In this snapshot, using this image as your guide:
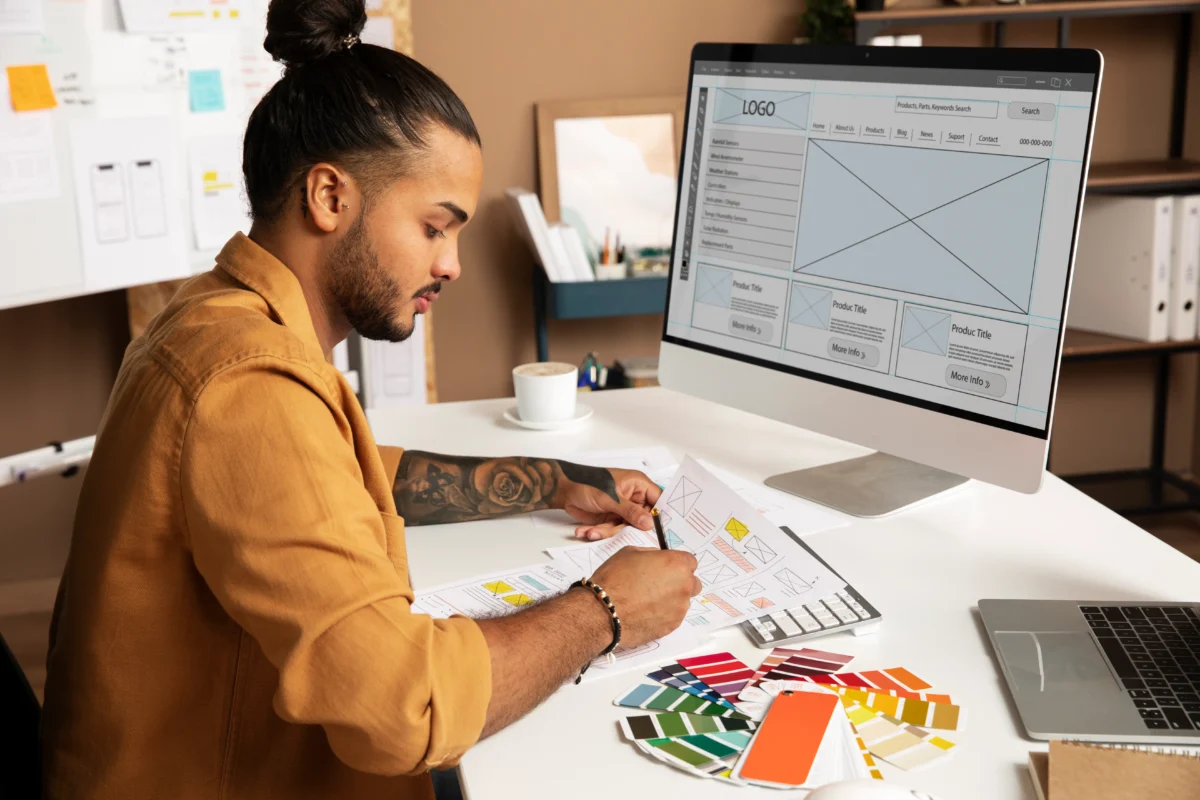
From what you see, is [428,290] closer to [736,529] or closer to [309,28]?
[309,28]

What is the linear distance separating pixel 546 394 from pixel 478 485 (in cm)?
31

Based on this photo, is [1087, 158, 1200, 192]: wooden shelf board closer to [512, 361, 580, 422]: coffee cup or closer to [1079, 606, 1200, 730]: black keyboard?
[512, 361, 580, 422]: coffee cup

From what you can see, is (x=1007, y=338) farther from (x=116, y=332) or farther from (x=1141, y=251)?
(x=116, y=332)

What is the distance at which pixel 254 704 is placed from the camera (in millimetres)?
920

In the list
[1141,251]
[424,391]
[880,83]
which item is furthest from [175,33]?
[1141,251]

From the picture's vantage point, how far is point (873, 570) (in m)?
1.16

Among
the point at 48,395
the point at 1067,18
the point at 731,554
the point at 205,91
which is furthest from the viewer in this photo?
the point at 1067,18

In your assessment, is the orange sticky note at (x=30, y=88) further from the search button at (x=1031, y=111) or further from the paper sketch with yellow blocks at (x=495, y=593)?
the search button at (x=1031, y=111)

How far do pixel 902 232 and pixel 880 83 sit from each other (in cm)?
18

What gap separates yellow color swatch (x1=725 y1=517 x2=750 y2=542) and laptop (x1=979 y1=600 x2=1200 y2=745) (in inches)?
9.3

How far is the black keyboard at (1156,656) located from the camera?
2.82 feet

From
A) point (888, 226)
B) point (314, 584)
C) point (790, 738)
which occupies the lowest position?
point (790, 738)

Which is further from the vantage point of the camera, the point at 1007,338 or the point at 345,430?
the point at 1007,338

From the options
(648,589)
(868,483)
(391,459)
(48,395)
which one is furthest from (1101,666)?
(48,395)
